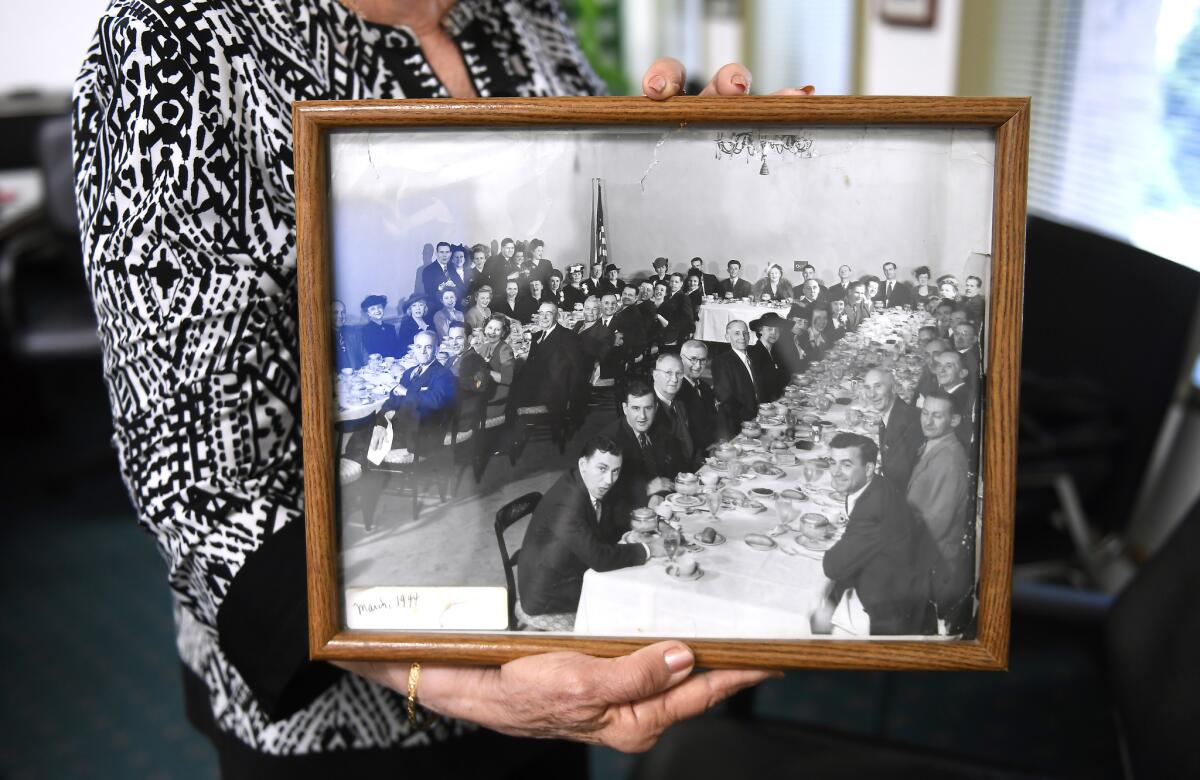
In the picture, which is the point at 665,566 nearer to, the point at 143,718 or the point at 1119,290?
the point at 1119,290

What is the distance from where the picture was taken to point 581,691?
2.35 feet

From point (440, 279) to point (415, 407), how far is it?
3.7 inches

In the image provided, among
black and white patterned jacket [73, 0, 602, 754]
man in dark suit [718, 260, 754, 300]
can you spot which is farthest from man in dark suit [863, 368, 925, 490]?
black and white patterned jacket [73, 0, 602, 754]

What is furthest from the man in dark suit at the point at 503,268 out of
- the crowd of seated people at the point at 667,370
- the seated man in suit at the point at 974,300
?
the seated man in suit at the point at 974,300

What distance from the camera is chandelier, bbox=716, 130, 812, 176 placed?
0.69 metres

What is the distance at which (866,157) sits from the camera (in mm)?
683

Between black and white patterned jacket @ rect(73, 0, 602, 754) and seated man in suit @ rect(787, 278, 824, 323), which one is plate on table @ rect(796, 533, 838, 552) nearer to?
seated man in suit @ rect(787, 278, 824, 323)

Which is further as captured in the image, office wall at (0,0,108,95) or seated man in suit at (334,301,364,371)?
office wall at (0,0,108,95)

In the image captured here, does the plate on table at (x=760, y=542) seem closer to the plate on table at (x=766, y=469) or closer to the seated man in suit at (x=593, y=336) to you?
the plate on table at (x=766, y=469)


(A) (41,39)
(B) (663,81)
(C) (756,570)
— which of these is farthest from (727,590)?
(A) (41,39)

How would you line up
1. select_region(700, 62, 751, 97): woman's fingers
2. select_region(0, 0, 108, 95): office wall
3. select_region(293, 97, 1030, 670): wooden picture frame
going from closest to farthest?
select_region(293, 97, 1030, 670): wooden picture frame, select_region(700, 62, 751, 97): woman's fingers, select_region(0, 0, 108, 95): office wall

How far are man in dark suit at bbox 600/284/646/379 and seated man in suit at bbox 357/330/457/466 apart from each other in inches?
4.6

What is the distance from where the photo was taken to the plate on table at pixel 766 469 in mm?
708

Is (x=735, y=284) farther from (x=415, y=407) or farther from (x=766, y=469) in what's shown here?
(x=415, y=407)
